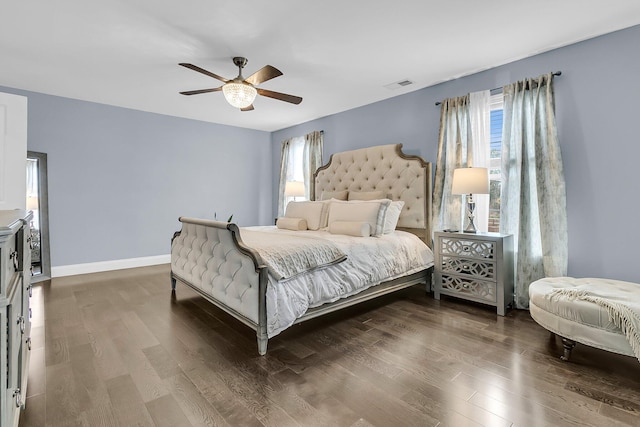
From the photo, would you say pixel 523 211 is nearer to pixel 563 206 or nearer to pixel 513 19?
pixel 563 206

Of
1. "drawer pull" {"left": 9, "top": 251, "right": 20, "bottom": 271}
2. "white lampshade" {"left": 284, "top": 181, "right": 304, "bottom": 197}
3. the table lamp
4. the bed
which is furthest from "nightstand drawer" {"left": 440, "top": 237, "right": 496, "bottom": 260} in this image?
"drawer pull" {"left": 9, "top": 251, "right": 20, "bottom": 271}

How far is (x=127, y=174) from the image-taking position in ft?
16.2

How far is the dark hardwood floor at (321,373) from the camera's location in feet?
5.24

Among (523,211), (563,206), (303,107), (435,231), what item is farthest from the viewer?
(303,107)

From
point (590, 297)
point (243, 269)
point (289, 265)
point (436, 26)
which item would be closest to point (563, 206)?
point (590, 297)

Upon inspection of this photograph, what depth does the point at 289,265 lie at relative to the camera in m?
2.38

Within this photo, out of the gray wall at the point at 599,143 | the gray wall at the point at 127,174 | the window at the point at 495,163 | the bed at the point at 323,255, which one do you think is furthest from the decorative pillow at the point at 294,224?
the gray wall at the point at 599,143

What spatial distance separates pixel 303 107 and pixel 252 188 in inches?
88.1

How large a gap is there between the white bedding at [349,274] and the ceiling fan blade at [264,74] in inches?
62.8

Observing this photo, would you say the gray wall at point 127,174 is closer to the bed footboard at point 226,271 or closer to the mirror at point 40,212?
the mirror at point 40,212

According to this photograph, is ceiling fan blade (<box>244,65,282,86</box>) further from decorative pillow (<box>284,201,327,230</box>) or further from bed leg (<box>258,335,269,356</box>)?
bed leg (<box>258,335,269,356</box>)

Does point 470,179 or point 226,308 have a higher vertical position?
point 470,179

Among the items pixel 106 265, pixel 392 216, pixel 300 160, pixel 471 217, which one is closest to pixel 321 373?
pixel 392 216

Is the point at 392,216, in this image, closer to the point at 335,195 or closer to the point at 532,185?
the point at 335,195
